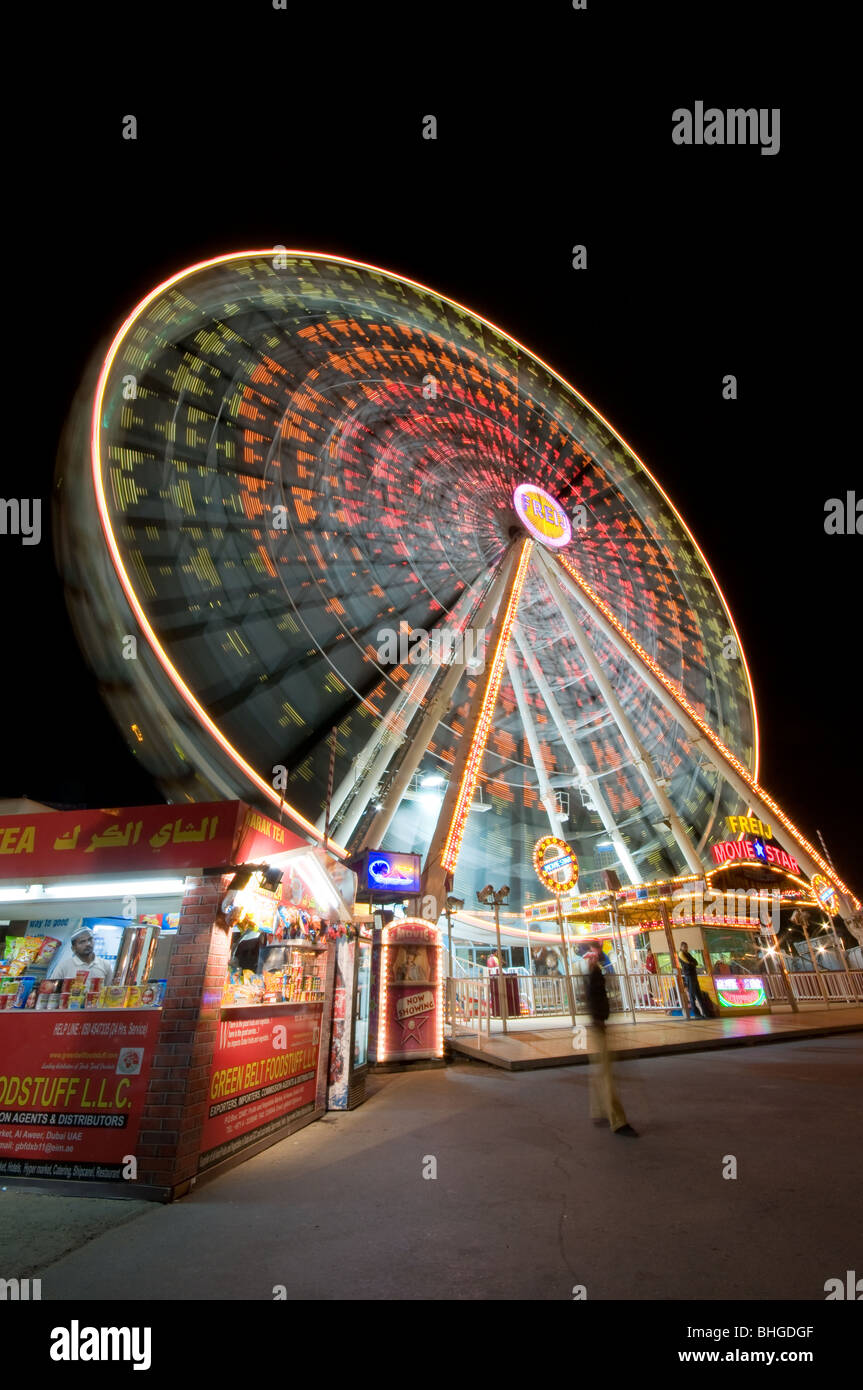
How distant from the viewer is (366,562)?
61.8ft

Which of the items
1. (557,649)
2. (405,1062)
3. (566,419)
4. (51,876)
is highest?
(566,419)

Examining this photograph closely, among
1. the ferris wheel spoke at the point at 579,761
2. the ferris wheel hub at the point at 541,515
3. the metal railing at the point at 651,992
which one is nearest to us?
the metal railing at the point at 651,992

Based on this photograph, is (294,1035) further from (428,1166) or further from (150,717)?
(150,717)

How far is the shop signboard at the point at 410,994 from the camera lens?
1037cm

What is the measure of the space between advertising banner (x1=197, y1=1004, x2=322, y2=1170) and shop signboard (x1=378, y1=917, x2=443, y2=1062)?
3.54 meters

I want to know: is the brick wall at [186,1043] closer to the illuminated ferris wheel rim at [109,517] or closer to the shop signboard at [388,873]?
the illuminated ferris wheel rim at [109,517]

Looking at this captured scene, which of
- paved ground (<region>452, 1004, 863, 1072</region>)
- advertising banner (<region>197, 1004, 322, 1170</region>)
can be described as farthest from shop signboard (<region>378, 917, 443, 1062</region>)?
advertising banner (<region>197, 1004, 322, 1170</region>)

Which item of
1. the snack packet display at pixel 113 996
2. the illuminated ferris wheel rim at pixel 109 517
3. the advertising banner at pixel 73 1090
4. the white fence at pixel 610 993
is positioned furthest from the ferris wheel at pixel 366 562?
the advertising banner at pixel 73 1090

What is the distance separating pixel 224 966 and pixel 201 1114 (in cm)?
106

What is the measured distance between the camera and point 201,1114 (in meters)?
4.69

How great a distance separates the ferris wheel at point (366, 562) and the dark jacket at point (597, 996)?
6.19m

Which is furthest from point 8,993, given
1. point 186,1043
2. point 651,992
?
point 651,992

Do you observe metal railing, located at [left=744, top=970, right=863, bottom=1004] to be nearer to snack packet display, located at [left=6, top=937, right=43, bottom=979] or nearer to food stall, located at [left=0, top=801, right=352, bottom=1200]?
food stall, located at [left=0, top=801, right=352, bottom=1200]
